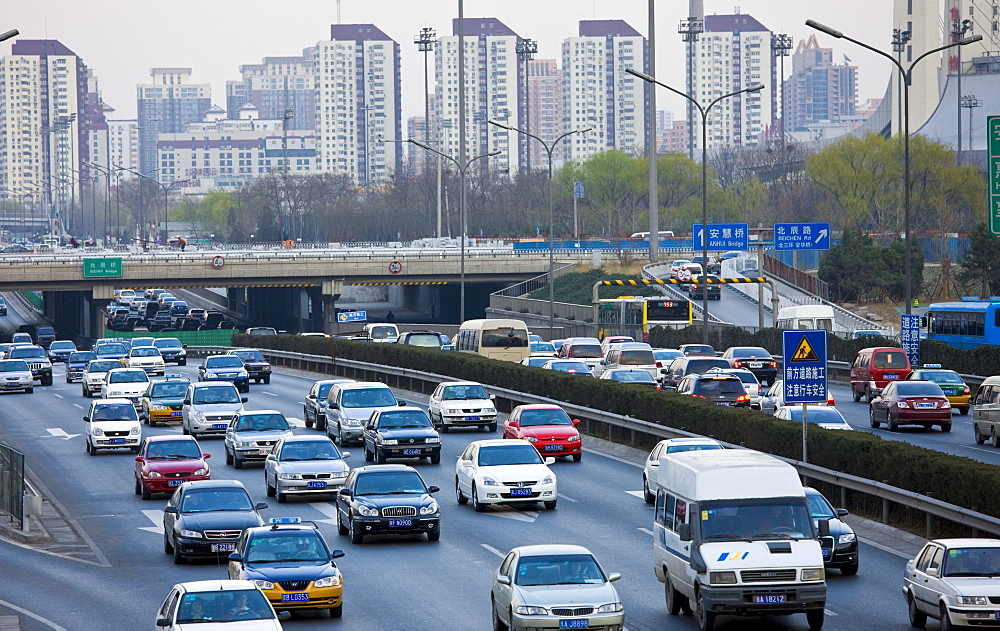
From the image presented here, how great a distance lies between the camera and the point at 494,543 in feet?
83.7

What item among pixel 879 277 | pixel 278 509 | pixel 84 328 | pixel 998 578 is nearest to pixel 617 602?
pixel 998 578

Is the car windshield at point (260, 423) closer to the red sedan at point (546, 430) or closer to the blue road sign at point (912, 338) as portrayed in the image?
the red sedan at point (546, 430)

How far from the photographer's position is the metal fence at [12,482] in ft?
95.9

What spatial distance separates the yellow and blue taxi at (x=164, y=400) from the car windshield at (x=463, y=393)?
8685 millimetres

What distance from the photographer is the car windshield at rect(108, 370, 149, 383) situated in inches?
1984

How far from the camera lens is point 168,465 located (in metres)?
32.0

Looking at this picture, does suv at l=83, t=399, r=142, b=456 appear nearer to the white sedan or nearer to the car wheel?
the white sedan

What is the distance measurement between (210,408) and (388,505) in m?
17.6

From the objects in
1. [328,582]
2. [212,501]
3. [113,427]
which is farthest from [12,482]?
[328,582]

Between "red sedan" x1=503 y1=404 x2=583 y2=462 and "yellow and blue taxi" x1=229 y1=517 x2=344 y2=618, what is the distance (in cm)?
1507

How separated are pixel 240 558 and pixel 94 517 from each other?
37.2ft

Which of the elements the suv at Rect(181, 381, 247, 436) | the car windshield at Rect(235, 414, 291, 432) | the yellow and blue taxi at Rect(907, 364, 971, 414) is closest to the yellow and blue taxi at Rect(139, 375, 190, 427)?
the suv at Rect(181, 381, 247, 436)

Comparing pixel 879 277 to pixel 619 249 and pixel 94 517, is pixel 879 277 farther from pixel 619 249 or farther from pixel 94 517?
pixel 94 517

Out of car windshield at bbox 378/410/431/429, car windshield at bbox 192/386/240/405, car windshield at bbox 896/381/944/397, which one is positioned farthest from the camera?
car windshield at bbox 192/386/240/405
